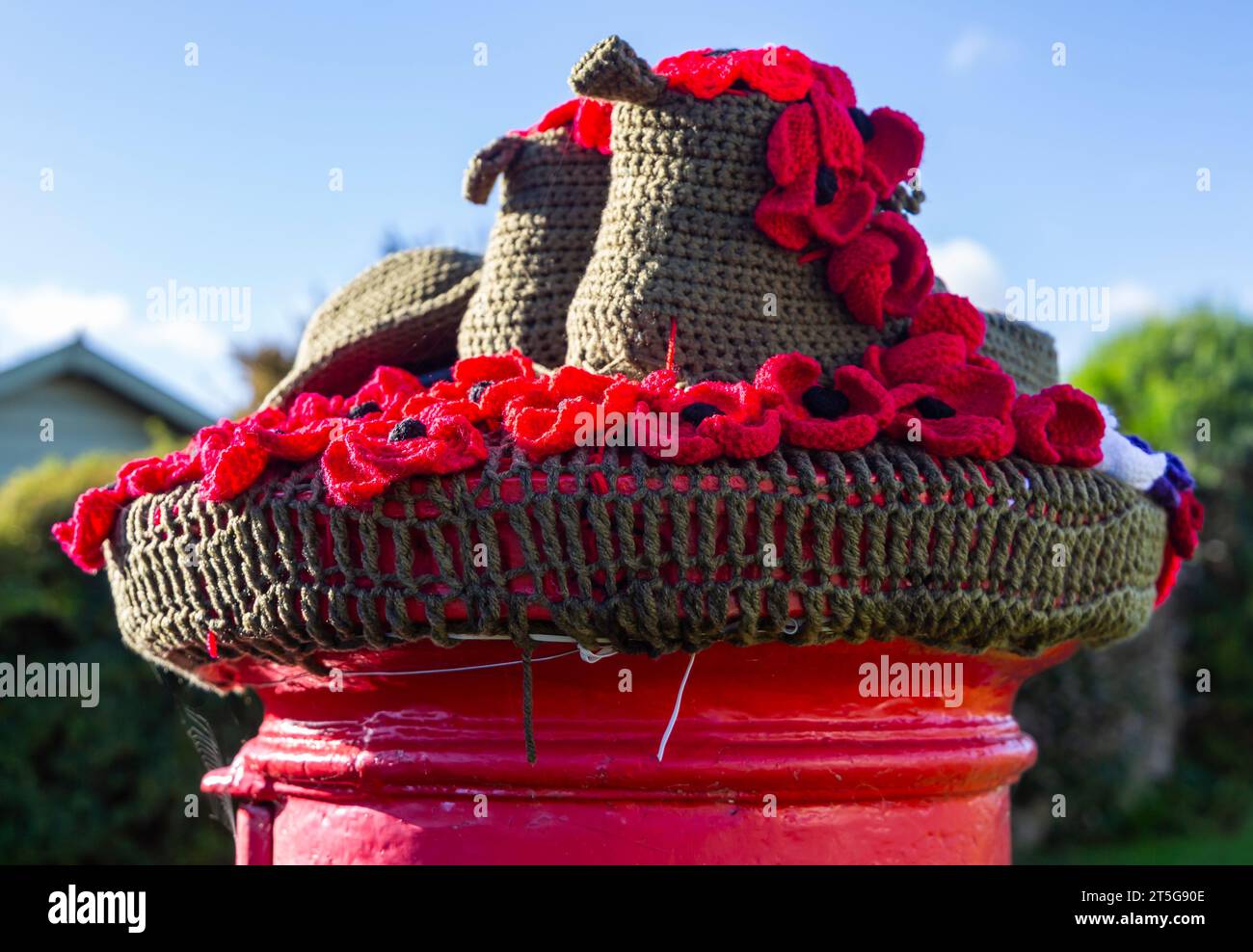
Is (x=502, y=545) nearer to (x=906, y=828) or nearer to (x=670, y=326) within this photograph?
(x=670, y=326)

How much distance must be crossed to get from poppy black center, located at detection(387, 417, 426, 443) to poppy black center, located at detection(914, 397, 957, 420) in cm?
49

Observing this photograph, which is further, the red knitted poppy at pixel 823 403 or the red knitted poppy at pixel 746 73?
the red knitted poppy at pixel 746 73

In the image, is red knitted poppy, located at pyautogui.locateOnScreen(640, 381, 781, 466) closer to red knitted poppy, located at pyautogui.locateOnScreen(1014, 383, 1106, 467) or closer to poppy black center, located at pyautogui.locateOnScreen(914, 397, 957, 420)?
poppy black center, located at pyautogui.locateOnScreen(914, 397, 957, 420)

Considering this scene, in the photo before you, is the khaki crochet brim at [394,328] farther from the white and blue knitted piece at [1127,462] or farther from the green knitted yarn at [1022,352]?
the white and blue knitted piece at [1127,462]

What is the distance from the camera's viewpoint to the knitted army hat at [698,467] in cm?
110

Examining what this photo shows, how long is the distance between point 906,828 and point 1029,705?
586 centimetres

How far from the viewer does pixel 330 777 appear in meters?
1.30

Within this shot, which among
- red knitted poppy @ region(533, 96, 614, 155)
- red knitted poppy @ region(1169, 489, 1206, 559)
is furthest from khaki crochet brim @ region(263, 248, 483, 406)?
red knitted poppy @ region(1169, 489, 1206, 559)

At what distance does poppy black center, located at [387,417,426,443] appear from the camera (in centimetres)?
116

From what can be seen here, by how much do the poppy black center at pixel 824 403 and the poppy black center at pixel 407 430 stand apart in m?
0.37

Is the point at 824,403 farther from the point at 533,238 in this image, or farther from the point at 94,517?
the point at 94,517

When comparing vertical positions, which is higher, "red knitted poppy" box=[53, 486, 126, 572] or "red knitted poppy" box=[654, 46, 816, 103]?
"red knitted poppy" box=[654, 46, 816, 103]

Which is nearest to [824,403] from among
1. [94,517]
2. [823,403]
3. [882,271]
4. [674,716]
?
[823,403]

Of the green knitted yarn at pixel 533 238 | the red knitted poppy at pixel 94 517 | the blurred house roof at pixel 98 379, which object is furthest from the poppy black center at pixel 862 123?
the blurred house roof at pixel 98 379
